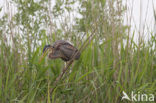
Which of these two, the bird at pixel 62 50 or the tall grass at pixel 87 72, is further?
the tall grass at pixel 87 72

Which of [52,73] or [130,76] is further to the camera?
[52,73]

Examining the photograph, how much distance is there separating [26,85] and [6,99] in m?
0.24

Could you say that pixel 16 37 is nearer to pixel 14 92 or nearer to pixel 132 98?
pixel 14 92

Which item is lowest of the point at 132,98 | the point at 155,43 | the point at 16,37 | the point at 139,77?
the point at 132,98

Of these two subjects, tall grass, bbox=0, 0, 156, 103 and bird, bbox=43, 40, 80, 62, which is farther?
tall grass, bbox=0, 0, 156, 103

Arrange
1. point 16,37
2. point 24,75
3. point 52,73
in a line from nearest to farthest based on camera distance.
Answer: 1. point 24,75
2. point 52,73
3. point 16,37

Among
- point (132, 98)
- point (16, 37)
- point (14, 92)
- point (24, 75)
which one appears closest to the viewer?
point (132, 98)

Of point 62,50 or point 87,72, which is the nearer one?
point 62,50

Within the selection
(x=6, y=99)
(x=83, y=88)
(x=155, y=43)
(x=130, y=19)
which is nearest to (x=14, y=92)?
(x=6, y=99)

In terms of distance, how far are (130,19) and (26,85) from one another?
120 cm

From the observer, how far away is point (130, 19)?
2184 millimetres

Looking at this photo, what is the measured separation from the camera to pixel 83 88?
222 centimetres

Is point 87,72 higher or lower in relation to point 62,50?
lower

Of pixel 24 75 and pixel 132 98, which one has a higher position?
pixel 24 75
